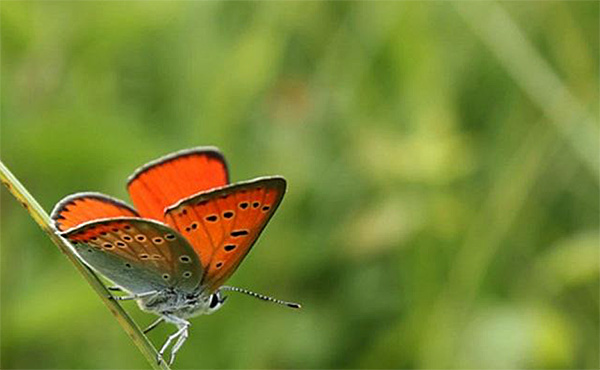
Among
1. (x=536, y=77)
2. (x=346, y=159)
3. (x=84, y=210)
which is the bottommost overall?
(x=84, y=210)

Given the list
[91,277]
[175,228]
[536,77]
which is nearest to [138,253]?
[175,228]

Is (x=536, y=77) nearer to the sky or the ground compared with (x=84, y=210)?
nearer to the sky

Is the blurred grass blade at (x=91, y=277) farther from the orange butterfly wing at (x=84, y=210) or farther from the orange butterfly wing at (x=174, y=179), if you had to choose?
the orange butterfly wing at (x=174, y=179)

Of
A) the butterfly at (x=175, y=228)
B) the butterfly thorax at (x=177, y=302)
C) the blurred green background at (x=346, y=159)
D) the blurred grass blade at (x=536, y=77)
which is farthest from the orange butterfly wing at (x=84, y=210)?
the blurred grass blade at (x=536, y=77)

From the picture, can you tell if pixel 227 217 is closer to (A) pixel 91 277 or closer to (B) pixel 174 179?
(B) pixel 174 179

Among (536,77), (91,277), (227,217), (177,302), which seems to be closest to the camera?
(91,277)

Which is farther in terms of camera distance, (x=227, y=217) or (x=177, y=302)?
(x=177, y=302)

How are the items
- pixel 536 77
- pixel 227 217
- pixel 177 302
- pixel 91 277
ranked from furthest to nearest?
pixel 536 77
pixel 177 302
pixel 227 217
pixel 91 277
